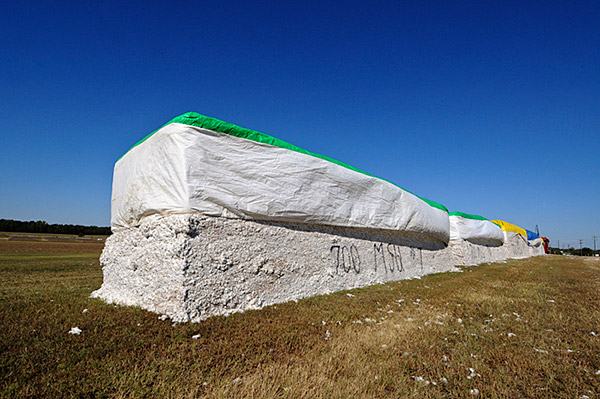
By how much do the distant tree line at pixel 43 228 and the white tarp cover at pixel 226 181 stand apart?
72.0 meters

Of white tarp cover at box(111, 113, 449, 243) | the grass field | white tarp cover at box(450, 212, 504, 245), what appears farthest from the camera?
white tarp cover at box(450, 212, 504, 245)

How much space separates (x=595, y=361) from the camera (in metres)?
2.95

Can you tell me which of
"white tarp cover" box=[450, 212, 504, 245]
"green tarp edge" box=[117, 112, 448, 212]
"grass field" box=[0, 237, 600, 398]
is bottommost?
"grass field" box=[0, 237, 600, 398]

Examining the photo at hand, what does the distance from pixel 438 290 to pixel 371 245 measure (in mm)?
1825

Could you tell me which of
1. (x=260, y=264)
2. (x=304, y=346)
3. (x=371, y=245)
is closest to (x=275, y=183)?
(x=260, y=264)

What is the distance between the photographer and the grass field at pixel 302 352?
7.65 ft

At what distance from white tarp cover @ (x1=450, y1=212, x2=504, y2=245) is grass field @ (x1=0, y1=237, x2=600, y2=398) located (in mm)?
10771

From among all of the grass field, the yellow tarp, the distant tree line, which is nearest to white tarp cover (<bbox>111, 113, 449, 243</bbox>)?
the grass field

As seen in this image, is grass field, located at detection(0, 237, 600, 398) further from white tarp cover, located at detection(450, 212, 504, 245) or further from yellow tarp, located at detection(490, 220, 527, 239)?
yellow tarp, located at detection(490, 220, 527, 239)

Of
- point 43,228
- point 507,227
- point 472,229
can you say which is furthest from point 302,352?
point 43,228

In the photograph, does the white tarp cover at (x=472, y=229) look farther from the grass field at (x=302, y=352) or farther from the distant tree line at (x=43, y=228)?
the distant tree line at (x=43, y=228)

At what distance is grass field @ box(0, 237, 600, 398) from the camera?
2332 millimetres

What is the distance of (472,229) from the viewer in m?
16.7

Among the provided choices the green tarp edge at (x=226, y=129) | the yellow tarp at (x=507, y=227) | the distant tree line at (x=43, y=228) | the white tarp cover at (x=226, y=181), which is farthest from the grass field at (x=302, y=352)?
the distant tree line at (x=43, y=228)
